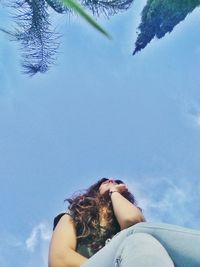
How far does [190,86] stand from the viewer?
30.8 feet

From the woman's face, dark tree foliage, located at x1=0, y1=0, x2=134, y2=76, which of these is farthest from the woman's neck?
dark tree foliage, located at x1=0, y1=0, x2=134, y2=76

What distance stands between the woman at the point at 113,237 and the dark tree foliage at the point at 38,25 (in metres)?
5.19

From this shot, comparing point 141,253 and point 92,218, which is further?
point 92,218

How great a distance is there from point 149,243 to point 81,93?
778 centimetres

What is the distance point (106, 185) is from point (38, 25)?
5341 mm

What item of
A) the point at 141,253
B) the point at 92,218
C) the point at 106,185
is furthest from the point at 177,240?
the point at 106,185

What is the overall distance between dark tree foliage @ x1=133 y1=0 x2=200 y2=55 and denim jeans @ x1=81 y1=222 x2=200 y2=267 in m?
6.81

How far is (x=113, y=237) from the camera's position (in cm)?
211

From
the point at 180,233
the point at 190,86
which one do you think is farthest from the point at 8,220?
the point at 180,233

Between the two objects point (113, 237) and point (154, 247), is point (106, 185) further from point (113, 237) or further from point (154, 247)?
point (154, 247)

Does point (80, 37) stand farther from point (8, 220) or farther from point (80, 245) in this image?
point (80, 245)

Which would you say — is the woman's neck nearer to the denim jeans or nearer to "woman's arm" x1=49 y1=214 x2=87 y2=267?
"woman's arm" x1=49 y1=214 x2=87 y2=267

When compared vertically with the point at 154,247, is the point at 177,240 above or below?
above

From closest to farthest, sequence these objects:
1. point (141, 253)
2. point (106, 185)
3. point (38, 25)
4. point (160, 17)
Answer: point (141, 253)
point (106, 185)
point (38, 25)
point (160, 17)
